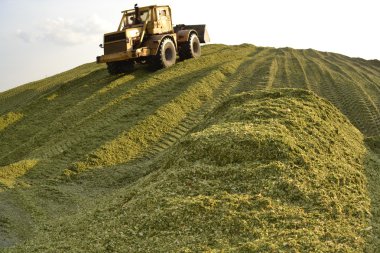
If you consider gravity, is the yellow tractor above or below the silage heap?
above

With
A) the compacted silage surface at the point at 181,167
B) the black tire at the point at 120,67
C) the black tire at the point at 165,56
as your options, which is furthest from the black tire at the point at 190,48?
the black tire at the point at 120,67

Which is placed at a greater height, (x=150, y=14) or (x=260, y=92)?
(x=150, y=14)

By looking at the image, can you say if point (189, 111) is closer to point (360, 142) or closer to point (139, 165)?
point (139, 165)

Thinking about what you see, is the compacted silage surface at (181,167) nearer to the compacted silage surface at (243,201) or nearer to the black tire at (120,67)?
the compacted silage surface at (243,201)

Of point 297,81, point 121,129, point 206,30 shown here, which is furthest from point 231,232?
point 206,30

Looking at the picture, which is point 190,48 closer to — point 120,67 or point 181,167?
point 120,67

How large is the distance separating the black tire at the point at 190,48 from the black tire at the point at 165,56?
1.07m

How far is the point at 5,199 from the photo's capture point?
24.0 feet

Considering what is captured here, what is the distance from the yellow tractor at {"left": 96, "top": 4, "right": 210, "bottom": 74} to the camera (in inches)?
537

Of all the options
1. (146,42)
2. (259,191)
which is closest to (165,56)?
(146,42)

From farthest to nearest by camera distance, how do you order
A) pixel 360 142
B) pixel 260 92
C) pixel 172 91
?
pixel 172 91 → pixel 260 92 → pixel 360 142

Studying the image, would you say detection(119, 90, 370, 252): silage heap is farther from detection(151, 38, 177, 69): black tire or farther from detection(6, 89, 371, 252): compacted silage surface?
detection(151, 38, 177, 69): black tire

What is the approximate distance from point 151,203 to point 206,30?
Result: 13383 millimetres

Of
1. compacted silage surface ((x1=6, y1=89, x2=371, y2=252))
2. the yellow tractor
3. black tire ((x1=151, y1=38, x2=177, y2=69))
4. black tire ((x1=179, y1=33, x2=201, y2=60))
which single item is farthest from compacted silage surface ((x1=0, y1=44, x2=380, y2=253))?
black tire ((x1=179, y1=33, x2=201, y2=60))
